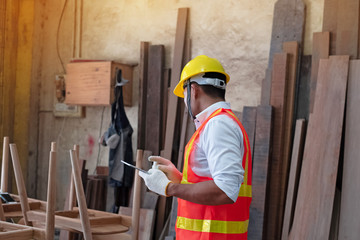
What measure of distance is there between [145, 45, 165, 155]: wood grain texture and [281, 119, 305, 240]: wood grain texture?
1.60m

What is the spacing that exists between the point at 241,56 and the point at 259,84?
352 mm

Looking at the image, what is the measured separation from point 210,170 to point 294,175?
2.45m

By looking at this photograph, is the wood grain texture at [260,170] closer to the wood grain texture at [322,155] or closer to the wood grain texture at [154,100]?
the wood grain texture at [322,155]

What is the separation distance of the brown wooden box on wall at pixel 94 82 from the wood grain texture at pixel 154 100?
1.03 feet

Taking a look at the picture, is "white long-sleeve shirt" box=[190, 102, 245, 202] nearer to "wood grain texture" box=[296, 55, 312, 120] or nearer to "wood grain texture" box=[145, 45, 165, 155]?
"wood grain texture" box=[296, 55, 312, 120]

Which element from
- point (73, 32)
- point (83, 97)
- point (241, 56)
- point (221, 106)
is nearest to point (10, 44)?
point (73, 32)

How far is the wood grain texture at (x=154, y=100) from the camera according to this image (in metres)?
5.65

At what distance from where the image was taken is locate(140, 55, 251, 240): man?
2.23 metres

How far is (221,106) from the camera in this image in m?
2.48

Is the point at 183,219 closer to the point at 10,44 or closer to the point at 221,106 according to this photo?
the point at 221,106

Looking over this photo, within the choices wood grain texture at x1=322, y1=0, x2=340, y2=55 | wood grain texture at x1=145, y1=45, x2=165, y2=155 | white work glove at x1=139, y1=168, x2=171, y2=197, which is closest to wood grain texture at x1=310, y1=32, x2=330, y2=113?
wood grain texture at x1=322, y1=0, x2=340, y2=55

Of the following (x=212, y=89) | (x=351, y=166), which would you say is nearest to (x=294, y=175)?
(x=351, y=166)

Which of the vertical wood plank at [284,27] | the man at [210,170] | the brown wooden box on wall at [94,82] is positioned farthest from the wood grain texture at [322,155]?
the brown wooden box on wall at [94,82]

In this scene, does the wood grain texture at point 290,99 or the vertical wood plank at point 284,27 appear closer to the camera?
the wood grain texture at point 290,99
